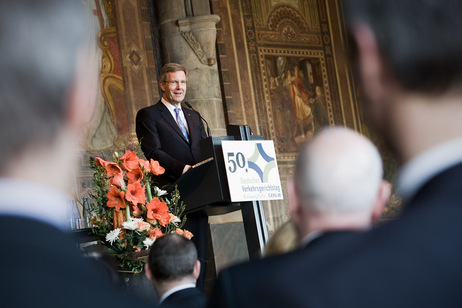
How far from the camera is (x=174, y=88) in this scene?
6.07 meters

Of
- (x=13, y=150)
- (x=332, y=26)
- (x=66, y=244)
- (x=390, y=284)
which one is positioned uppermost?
(x=332, y=26)

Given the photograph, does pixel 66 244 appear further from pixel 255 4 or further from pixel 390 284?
pixel 255 4

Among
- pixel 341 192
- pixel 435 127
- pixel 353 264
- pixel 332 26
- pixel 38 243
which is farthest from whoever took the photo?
pixel 332 26

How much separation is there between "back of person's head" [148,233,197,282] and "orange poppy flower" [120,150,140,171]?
131 centimetres

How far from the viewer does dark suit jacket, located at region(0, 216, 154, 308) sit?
2.11 ft

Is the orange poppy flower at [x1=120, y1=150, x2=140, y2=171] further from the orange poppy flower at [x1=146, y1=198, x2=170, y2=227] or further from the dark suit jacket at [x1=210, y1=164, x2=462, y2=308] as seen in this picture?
the dark suit jacket at [x1=210, y1=164, x2=462, y2=308]

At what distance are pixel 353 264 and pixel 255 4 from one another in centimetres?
1287

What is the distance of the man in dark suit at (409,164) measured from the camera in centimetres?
77

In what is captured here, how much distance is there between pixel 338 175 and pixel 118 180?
319 centimetres

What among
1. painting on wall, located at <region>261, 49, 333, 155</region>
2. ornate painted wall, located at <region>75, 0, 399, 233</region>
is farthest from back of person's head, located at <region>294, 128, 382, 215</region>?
painting on wall, located at <region>261, 49, 333, 155</region>

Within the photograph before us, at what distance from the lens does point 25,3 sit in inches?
29.7

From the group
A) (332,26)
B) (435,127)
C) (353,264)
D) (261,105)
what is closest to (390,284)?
(353,264)

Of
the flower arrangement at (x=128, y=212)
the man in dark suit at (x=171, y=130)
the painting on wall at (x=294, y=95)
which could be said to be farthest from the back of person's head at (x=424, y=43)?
the painting on wall at (x=294, y=95)

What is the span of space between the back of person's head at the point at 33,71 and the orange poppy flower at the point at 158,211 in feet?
11.1
